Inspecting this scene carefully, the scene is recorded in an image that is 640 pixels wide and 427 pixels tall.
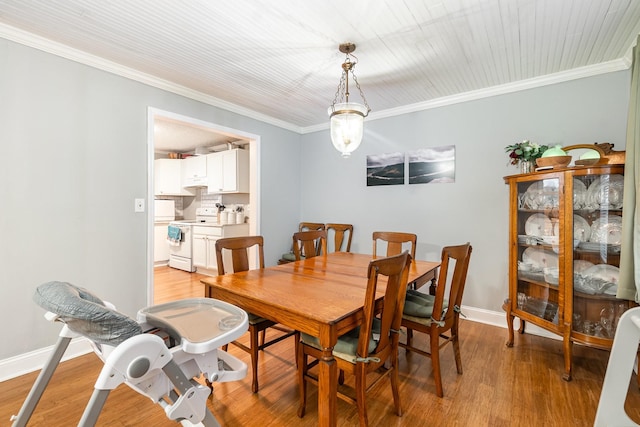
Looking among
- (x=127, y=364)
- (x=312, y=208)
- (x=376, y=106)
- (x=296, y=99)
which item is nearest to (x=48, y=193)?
(x=127, y=364)

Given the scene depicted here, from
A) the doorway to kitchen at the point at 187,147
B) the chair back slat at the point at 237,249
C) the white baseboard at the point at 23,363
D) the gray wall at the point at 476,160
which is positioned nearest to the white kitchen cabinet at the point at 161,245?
the doorway to kitchen at the point at 187,147

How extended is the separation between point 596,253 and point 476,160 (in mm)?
1314

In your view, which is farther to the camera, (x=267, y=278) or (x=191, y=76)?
(x=191, y=76)

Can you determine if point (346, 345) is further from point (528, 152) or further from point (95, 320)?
point (528, 152)

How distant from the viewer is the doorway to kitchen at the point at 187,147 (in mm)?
2781

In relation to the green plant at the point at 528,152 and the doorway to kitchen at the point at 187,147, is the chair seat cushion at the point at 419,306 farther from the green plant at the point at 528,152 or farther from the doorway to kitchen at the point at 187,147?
the doorway to kitchen at the point at 187,147

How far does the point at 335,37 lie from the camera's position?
82.5 inches

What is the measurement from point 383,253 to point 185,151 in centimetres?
492

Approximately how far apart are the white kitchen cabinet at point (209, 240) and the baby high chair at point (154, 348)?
326 cm

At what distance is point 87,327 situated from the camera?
3.10ft

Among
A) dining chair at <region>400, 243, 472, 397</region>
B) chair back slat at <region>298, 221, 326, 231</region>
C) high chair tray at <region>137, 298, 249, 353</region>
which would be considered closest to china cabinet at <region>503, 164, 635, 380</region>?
dining chair at <region>400, 243, 472, 397</region>

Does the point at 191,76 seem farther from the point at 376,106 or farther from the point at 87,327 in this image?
the point at 87,327

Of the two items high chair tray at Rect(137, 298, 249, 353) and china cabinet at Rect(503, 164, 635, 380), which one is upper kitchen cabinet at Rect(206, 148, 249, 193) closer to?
high chair tray at Rect(137, 298, 249, 353)

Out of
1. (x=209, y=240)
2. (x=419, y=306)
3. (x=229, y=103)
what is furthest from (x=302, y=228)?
(x=419, y=306)
